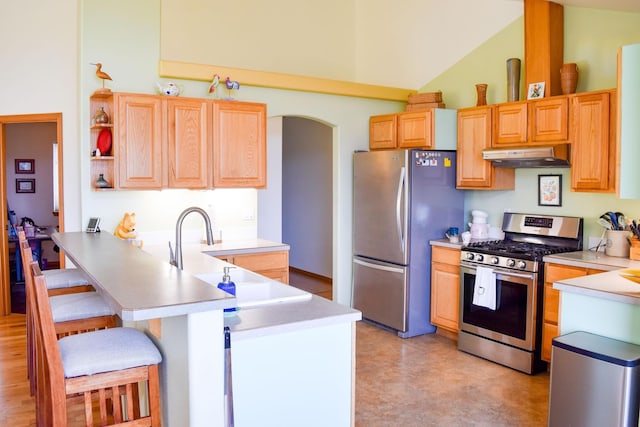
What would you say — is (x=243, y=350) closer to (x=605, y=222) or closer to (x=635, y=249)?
(x=635, y=249)

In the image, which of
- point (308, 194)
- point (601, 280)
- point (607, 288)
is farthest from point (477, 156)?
Result: point (308, 194)

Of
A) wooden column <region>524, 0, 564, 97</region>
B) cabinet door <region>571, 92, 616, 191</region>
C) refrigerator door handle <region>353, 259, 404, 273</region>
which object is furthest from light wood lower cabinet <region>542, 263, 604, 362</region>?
wooden column <region>524, 0, 564, 97</region>

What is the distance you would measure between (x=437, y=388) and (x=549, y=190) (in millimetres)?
2043

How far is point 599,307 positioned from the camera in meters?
2.86

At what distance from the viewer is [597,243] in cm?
436

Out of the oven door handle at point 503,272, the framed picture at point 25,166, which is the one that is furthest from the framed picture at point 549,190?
the framed picture at point 25,166

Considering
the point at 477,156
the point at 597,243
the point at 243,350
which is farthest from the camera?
the point at 477,156

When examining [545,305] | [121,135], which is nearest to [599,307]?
[545,305]

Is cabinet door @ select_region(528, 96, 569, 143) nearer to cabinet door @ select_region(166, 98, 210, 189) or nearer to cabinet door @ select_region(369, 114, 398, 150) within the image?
cabinet door @ select_region(369, 114, 398, 150)

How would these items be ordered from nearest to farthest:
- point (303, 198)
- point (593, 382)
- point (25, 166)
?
point (593, 382) < point (25, 166) < point (303, 198)

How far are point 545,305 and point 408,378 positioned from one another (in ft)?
3.93

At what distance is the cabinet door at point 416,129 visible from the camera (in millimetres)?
5045

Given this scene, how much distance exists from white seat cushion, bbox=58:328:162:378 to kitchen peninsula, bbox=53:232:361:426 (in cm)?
9

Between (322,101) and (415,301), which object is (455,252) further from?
(322,101)
